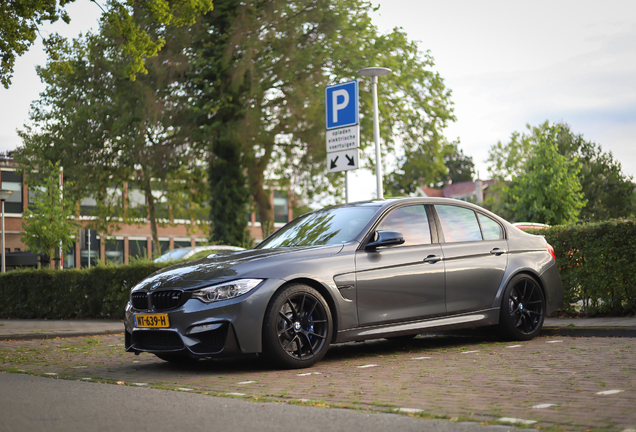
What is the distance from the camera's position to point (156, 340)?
682cm

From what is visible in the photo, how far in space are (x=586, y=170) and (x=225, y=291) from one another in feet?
201

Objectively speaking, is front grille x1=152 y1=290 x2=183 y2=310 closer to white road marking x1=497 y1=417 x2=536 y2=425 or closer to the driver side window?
the driver side window

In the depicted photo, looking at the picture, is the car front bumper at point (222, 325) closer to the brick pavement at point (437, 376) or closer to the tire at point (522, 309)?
the brick pavement at point (437, 376)

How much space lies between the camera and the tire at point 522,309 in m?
A: 8.38

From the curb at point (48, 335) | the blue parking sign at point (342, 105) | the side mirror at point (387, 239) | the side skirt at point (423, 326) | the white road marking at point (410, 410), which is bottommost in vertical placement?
the curb at point (48, 335)

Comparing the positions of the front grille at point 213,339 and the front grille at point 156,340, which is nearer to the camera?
the front grille at point 213,339

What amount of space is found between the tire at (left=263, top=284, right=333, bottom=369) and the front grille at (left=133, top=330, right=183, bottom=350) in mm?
803

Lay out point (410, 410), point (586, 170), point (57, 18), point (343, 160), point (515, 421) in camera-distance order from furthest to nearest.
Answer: point (586, 170) → point (57, 18) → point (343, 160) → point (410, 410) → point (515, 421)

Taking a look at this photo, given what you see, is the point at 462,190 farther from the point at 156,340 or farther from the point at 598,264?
the point at 156,340

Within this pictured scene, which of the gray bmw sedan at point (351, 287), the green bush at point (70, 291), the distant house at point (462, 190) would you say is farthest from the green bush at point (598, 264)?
the distant house at point (462, 190)

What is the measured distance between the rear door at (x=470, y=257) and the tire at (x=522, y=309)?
0.24 metres

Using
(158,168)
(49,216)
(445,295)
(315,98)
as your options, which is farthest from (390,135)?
(445,295)

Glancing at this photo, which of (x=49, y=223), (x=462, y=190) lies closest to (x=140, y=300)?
(x=49, y=223)

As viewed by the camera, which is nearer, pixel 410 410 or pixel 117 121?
pixel 410 410
